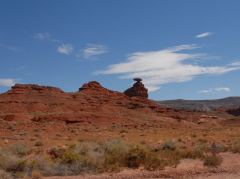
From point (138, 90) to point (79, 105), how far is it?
29576mm

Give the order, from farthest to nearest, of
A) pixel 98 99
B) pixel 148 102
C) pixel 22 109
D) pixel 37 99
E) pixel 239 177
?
1. pixel 148 102
2. pixel 98 99
3. pixel 37 99
4. pixel 22 109
5. pixel 239 177

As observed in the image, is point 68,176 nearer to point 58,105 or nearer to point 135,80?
point 58,105

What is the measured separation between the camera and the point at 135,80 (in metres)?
110

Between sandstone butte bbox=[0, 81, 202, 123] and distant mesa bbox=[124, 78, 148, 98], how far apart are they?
17.5 ft

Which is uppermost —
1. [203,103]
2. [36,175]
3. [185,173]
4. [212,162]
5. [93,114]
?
[203,103]

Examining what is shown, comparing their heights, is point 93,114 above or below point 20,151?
above

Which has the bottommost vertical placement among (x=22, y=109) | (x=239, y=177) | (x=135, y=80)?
(x=239, y=177)

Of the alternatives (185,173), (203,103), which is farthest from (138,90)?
(185,173)

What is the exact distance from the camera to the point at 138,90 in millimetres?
107812

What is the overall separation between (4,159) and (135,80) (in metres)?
93.0

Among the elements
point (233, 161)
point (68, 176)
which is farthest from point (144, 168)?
point (233, 161)

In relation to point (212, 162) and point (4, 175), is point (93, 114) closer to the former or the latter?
point (212, 162)

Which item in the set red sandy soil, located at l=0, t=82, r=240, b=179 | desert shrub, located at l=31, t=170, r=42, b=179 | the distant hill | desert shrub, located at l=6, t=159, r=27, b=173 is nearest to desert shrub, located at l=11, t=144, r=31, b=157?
desert shrub, located at l=6, t=159, r=27, b=173

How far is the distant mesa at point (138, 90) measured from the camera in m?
107
